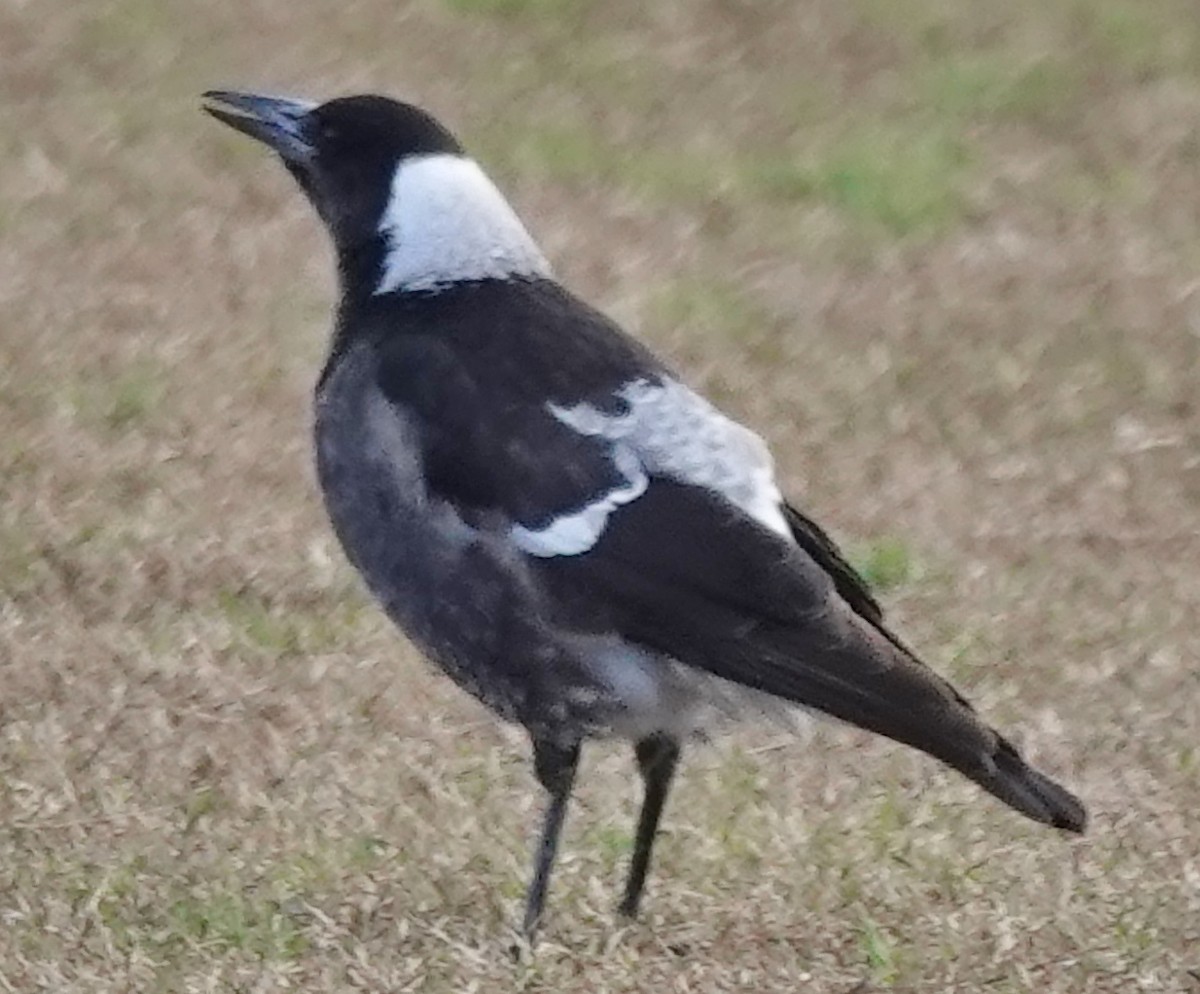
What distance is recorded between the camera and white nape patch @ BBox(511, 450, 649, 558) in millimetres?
2729

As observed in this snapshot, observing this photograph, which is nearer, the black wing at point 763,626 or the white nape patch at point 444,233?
the black wing at point 763,626

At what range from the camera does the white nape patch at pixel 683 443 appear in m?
A: 2.79

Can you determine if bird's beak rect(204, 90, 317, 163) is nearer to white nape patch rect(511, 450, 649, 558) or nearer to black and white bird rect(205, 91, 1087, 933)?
black and white bird rect(205, 91, 1087, 933)

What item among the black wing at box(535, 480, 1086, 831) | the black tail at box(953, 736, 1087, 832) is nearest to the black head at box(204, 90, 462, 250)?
the black wing at box(535, 480, 1086, 831)

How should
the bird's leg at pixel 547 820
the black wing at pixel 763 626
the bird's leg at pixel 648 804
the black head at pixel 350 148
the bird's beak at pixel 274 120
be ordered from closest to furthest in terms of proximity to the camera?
1. the black wing at pixel 763 626
2. the bird's leg at pixel 547 820
3. the bird's leg at pixel 648 804
4. the black head at pixel 350 148
5. the bird's beak at pixel 274 120

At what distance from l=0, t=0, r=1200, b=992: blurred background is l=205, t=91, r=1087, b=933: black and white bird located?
31cm

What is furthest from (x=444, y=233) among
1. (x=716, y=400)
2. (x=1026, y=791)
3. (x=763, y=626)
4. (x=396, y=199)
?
(x=716, y=400)

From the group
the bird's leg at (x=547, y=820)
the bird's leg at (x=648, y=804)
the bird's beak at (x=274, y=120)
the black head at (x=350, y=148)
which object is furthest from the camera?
the bird's beak at (x=274, y=120)

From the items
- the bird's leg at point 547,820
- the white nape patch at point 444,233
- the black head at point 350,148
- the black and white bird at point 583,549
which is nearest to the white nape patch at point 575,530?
the black and white bird at point 583,549

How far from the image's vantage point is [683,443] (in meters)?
2.83

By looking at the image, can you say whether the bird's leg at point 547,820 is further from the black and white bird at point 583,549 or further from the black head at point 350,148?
the black head at point 350,148

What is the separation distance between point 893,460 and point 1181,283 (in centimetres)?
134

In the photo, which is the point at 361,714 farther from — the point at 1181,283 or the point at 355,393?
the point at 1181,283

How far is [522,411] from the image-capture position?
2.80 meters
